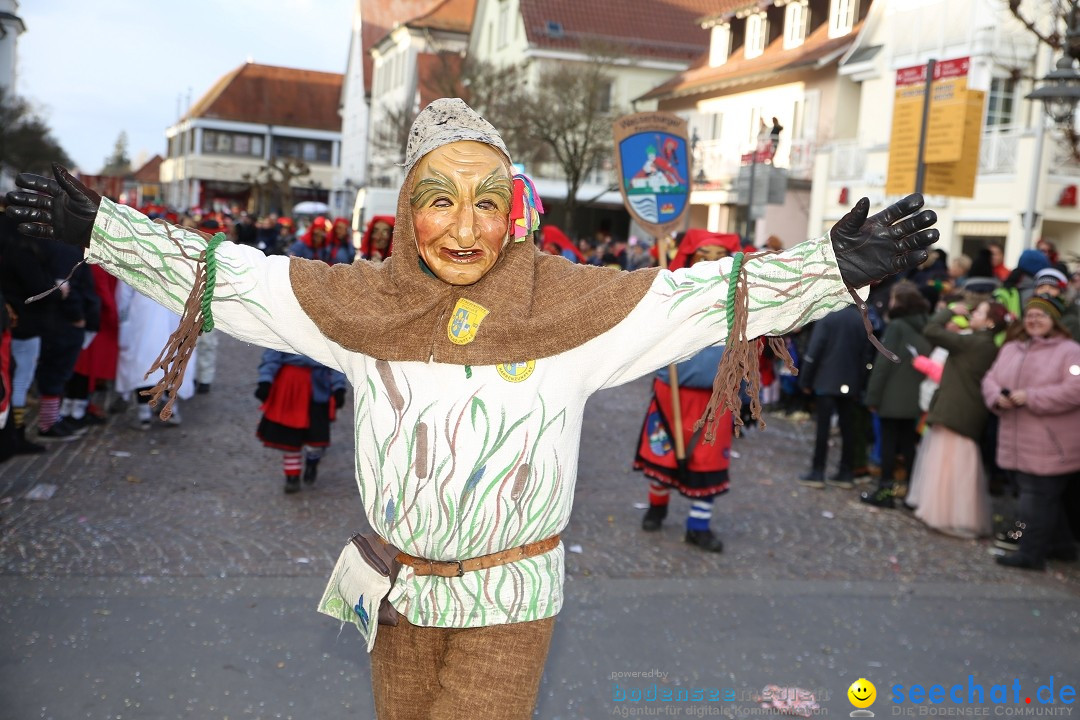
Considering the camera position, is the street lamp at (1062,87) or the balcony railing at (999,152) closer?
the street lamp at (1062,87)

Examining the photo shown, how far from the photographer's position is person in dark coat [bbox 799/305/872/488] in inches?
349

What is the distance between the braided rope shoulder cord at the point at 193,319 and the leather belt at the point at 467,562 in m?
0.73

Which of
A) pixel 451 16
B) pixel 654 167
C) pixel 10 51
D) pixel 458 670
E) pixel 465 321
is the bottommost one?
pixel 458 670

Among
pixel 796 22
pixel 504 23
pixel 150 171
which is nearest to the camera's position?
pixel 796 22

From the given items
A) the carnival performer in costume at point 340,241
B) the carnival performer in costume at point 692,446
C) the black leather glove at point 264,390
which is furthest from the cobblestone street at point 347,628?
the carnival performer in costume at point 340,241

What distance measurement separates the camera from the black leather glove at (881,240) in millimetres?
2453

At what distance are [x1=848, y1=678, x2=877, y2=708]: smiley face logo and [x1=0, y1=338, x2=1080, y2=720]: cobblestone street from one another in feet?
0.17

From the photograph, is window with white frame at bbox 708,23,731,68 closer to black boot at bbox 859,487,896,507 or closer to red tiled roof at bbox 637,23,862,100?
red tiled roof at bbox 637,23,862,100

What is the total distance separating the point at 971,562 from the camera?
6.93 m

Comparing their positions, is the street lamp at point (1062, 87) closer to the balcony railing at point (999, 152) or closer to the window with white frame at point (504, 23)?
the balcony railing at point (999, 152)

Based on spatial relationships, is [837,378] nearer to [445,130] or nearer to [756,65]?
[445,130]

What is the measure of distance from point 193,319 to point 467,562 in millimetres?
929

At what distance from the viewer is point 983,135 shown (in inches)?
830

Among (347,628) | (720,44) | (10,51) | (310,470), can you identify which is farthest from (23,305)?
(10,51)
